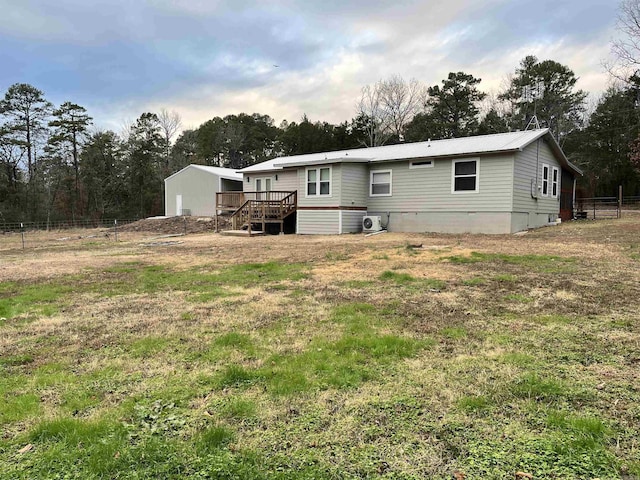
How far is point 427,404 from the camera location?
2514mm

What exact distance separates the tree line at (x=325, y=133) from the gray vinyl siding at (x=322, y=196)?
2193 cm

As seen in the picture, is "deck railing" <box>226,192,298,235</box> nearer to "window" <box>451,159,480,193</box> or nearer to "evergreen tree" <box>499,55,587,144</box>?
"window" <box>451,159,480,193</box>

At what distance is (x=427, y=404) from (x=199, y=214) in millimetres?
25537

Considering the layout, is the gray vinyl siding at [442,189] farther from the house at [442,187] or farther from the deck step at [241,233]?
the deck step at [241,233]

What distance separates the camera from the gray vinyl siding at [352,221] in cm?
1577

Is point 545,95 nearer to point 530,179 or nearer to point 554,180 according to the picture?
point 554,180

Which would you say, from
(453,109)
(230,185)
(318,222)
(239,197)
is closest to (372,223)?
(318,222)

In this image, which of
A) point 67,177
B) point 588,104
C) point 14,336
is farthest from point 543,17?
point 67,177

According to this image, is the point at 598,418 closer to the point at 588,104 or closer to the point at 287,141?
the point at 287,141

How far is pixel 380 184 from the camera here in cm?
1620

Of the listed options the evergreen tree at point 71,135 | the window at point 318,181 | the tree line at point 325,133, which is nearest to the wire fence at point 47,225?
the tree line at point 325,133

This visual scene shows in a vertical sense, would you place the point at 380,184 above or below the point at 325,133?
below

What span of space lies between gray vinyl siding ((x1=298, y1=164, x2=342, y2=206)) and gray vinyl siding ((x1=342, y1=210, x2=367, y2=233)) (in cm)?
58

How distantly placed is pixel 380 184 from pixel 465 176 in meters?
3.45
